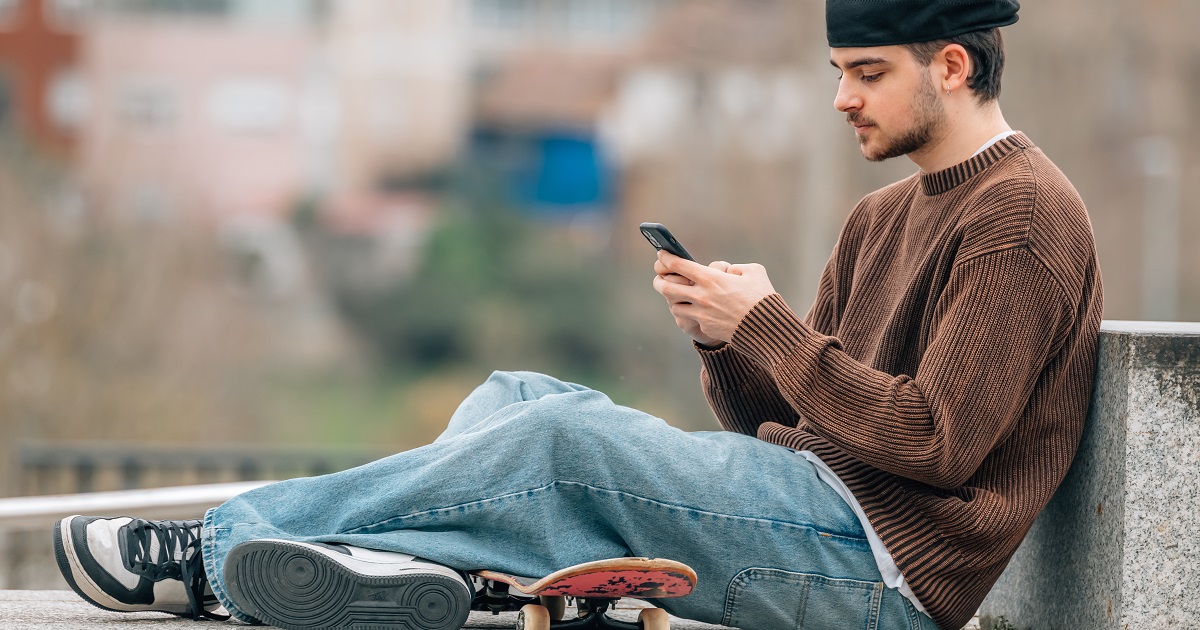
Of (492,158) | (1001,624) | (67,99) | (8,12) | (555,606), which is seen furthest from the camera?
(492,158)

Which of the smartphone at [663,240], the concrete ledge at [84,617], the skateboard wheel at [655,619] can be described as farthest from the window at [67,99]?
the skateboard wheel at [655,619]

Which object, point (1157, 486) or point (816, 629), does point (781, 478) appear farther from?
point (1157, 486)

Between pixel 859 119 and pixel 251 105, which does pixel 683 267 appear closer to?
pixel 859 119

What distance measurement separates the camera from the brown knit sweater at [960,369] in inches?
95.8

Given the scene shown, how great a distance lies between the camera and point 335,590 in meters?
2.44

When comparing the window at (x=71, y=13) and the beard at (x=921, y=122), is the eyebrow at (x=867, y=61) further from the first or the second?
the window at (x=71, y=13)

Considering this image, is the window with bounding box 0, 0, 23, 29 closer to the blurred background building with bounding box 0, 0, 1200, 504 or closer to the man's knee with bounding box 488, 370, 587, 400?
the blurred background building with bounding box 0, 0, 1200, 504

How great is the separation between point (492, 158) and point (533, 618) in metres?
33.3

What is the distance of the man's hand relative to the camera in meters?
2.57

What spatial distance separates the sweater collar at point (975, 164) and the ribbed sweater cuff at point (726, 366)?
57 cm

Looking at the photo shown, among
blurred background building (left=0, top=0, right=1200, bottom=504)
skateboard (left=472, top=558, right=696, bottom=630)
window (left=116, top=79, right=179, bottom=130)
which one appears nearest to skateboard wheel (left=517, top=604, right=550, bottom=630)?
skateboard (left=472, top=558, right=696, bottom=630)

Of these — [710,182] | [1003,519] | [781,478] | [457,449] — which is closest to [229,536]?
[457,449]

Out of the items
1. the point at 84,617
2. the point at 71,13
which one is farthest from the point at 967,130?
the point at 71,13

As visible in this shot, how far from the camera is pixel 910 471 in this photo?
2.51 m
